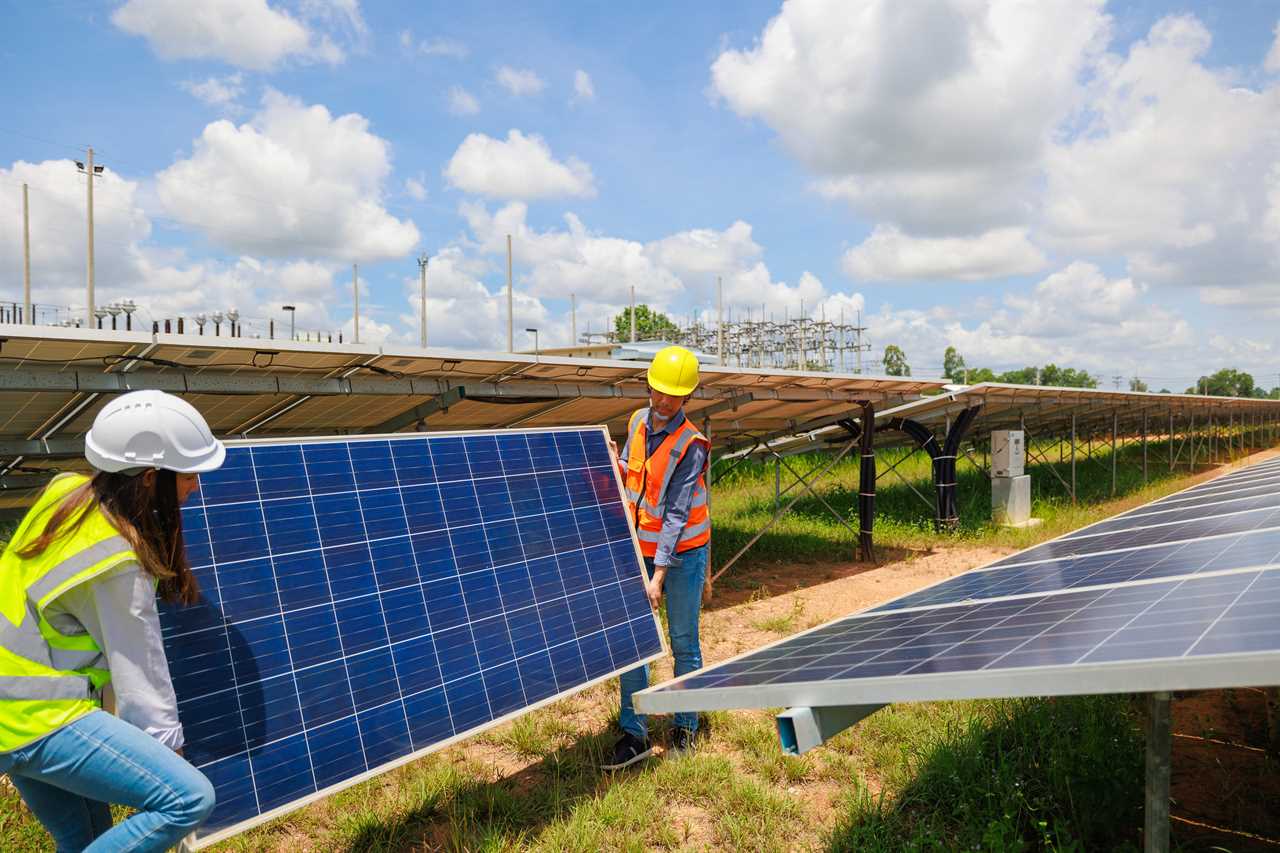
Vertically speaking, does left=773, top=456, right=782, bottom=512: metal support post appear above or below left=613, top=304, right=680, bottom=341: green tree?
below

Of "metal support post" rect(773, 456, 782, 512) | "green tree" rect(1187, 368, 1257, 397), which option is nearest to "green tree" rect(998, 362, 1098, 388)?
"green tree" rect(1187, 368, 1257, 397)

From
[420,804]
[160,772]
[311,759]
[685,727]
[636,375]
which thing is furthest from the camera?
[636,375]

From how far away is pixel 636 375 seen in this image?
7773 millimetres

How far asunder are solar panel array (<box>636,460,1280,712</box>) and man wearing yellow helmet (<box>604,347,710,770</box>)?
944 mm

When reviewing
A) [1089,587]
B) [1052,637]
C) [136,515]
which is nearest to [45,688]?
[136,515]

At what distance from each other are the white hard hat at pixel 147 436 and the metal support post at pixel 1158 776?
11.8ft

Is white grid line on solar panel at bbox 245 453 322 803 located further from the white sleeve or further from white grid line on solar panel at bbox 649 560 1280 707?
white grid line on solar panel at bbox 649 560 1280 707

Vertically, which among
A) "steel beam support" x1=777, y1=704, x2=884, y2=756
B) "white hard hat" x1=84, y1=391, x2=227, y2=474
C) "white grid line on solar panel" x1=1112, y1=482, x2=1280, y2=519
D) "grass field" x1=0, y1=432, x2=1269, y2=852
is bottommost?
"grass field" x1=0, y1=432, x2=1269, y2=852

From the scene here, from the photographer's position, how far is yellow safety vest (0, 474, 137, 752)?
225 centimetres

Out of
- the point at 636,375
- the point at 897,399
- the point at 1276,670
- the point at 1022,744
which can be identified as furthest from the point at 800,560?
the point at 1276,670

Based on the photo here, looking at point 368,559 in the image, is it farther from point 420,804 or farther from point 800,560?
point 800,560

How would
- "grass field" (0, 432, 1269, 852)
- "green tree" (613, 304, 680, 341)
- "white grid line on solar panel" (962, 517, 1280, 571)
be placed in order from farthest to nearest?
"green tree" (613, 304, 680, 341) < "white grid line on solar panel" (962, 517, 1280, 571) < "grass field" (0, 432, 1269, 852)

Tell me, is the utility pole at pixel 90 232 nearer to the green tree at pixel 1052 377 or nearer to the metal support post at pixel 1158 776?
the metal support post at pixel 1158 776

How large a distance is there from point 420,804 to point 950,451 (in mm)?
11744
